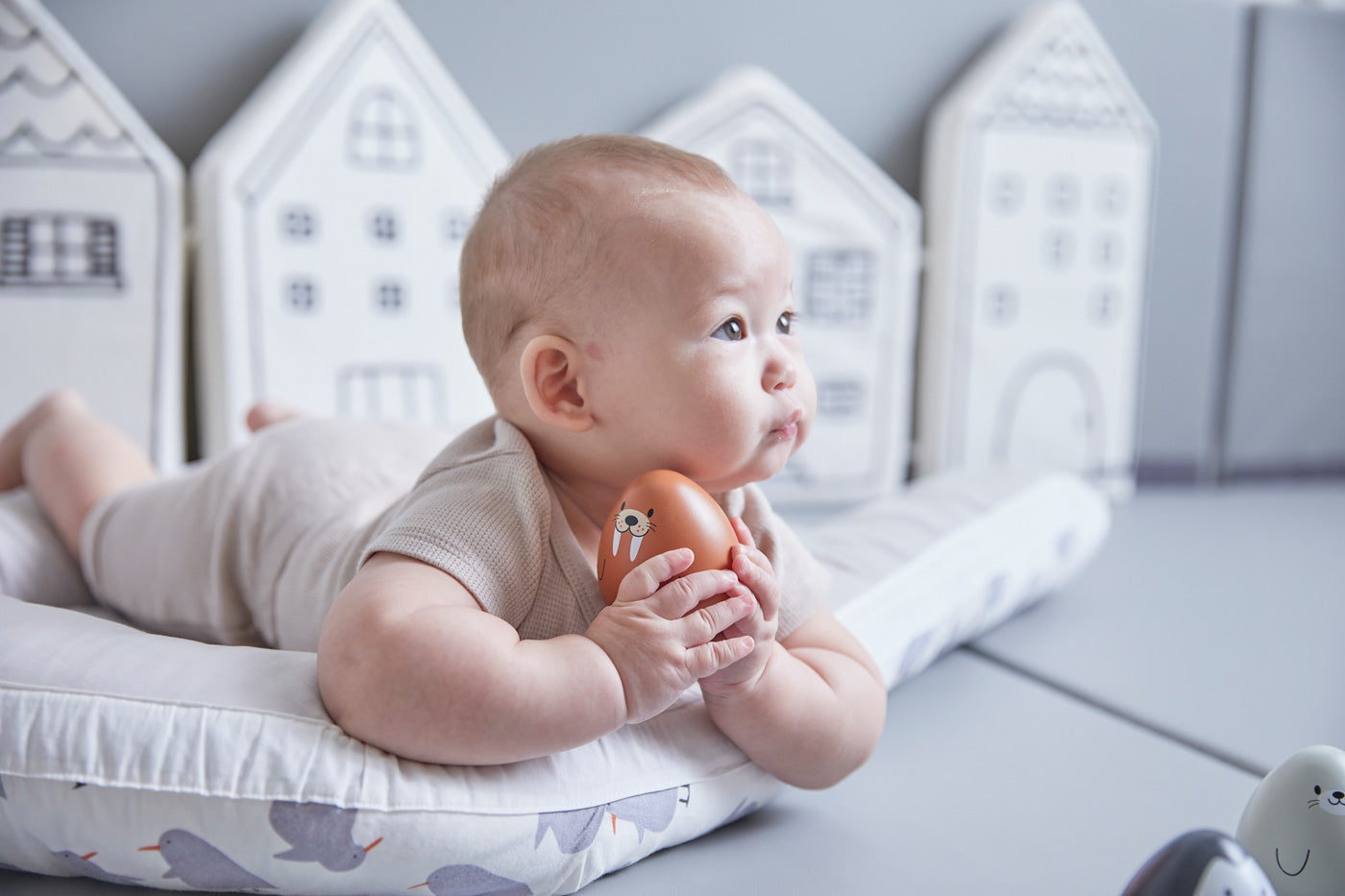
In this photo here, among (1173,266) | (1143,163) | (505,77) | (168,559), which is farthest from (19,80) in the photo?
(1173,266)

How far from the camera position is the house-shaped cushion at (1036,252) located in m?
1.64

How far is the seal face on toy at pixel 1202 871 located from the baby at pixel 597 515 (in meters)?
0.21

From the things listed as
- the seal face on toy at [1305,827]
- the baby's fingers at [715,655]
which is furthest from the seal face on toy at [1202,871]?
the baby's fingers at [715,655]

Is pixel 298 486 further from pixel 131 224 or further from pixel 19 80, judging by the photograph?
pixel 19 80

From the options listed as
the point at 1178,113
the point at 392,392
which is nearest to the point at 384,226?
the point at 392,392

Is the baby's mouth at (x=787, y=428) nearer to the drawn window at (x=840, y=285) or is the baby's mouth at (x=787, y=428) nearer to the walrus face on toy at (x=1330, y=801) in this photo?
the walrus face on toy at (x=1330, y=801)

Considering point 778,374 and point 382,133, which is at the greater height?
point 382,133

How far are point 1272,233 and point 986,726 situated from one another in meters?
1.45

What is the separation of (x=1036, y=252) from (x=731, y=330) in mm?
1269

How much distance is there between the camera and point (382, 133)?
53.3 inches

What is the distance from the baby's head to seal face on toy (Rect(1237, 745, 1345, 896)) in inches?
12.0

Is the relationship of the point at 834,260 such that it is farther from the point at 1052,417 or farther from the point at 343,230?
the point at 343,230

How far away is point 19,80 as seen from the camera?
3.99ft

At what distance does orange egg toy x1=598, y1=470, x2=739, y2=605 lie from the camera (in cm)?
54
